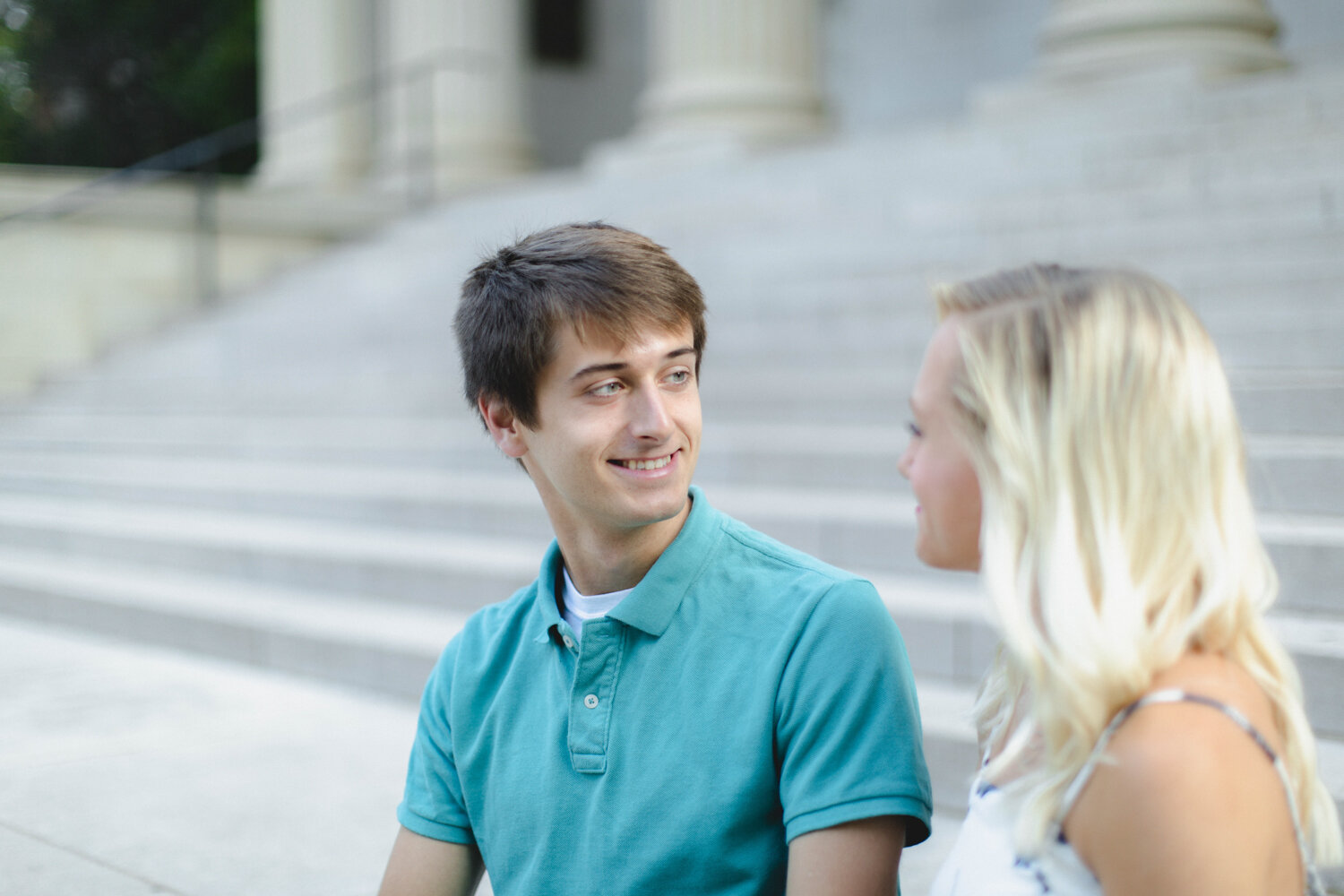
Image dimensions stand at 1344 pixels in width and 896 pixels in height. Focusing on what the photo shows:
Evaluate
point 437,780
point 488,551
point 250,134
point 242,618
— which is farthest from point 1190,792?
point 250,134

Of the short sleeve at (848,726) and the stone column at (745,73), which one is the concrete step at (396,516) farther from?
the stone column at (745,73)

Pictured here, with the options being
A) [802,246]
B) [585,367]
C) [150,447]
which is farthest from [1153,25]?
[585,367]

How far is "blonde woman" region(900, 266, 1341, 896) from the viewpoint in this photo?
1.19m

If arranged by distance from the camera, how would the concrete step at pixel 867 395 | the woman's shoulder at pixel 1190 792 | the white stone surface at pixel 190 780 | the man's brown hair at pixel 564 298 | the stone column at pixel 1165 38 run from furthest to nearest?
the stone column at pixel 1165 38 → the concrete step at pixel 867 395 → the white stone surface at pixel 190 780 → the man's brown hair at pixel 564 298 → the woman's shoulder at pixel 1190 792

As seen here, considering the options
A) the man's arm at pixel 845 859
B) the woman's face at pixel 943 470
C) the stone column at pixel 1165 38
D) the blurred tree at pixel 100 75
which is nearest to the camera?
the woman's face at pixel 943 470

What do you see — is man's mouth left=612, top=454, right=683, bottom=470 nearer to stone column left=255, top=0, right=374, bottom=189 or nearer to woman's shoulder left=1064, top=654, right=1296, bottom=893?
woman's shoulder left=1064, top=654, right=1296, bottom=893

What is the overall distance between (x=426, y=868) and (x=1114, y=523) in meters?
1.30

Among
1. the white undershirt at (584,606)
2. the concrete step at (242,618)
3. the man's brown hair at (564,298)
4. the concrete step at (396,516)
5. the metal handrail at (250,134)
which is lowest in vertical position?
the concrete step at (242,618)

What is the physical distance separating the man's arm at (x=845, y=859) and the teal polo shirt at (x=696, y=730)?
3 cm

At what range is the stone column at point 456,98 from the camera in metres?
14.6

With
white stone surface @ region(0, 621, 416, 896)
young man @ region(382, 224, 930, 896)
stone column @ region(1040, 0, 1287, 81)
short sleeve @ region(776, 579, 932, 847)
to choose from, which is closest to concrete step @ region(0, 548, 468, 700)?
white stone surface @ region(0, 621, 416, 896)

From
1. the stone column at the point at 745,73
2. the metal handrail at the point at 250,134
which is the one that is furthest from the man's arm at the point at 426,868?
the metal handrail at the point at 250,134

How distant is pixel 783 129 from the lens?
11914 mm

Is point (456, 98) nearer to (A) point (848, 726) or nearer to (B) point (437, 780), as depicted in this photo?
(B) point (437, 780)
